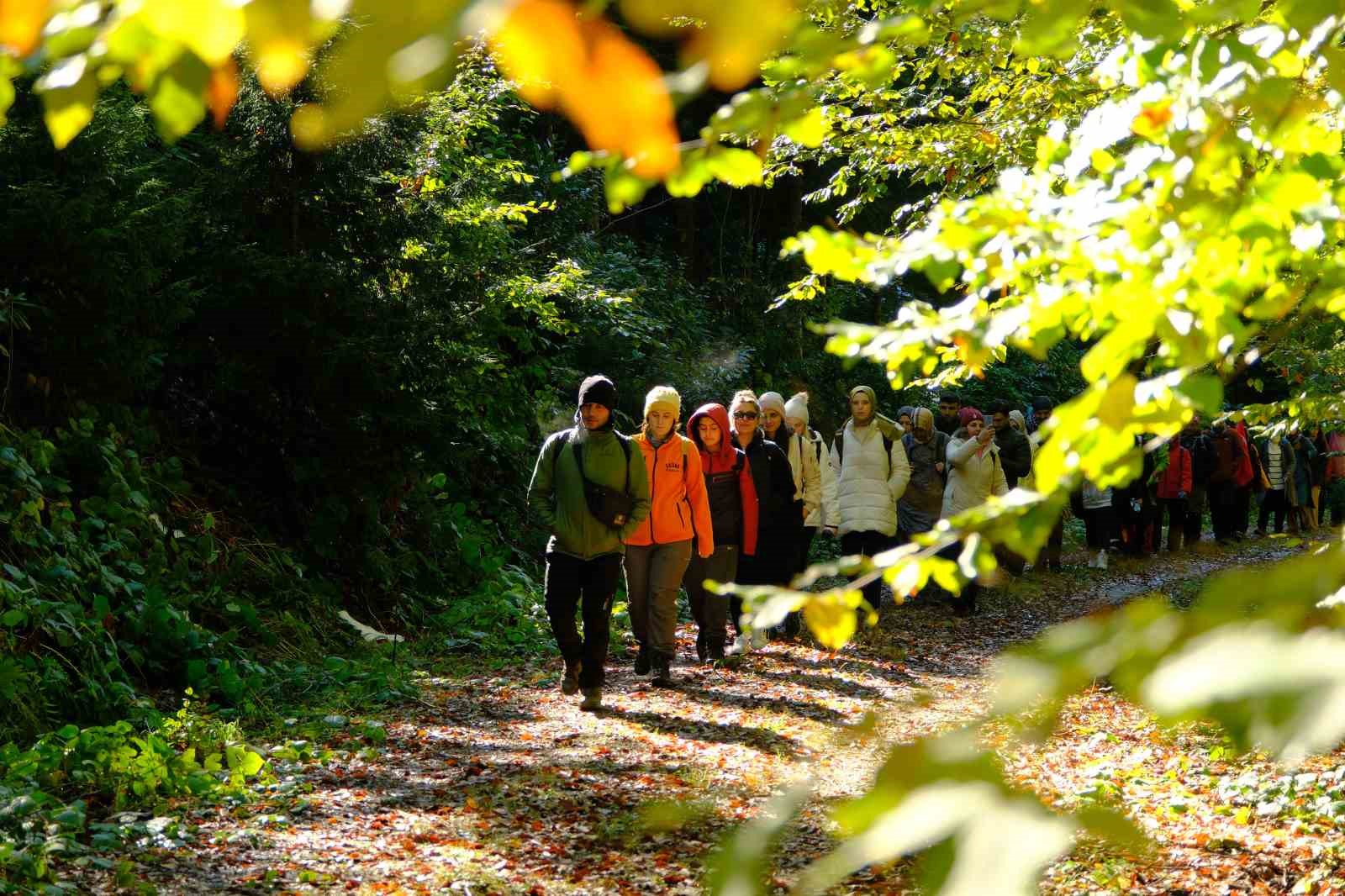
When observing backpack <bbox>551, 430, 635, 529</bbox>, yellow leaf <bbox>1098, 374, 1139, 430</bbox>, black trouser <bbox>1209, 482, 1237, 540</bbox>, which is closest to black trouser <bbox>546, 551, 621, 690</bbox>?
backpack <bbox>551, 430, 635, 529</bbox>

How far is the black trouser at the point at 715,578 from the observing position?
9836 mm

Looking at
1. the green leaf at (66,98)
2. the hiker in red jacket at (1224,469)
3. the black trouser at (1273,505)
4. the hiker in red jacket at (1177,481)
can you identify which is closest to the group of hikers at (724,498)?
the hiker in red jacket at (1177,481)

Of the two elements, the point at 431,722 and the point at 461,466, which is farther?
the point at 461,466

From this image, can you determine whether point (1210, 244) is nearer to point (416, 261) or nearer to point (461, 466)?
point (416, 261)

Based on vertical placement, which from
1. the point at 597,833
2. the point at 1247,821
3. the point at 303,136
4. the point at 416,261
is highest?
the point at 416,261

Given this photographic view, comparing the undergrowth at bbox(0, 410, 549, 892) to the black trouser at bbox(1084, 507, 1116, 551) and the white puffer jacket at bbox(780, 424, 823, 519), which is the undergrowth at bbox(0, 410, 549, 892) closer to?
the white puffer jacket at bbox(780, 424, 823, 519)

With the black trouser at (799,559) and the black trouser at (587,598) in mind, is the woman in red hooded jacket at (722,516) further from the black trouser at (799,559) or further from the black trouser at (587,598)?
the black trouser at (587,598)

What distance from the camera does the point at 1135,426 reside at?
1729 millimetres

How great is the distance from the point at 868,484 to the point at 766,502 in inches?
63.7

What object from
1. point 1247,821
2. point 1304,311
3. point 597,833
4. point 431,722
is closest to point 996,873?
point 1304,311

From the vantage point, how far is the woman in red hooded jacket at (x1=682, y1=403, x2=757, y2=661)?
9828 mm

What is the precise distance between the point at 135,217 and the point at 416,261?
2.89 metres

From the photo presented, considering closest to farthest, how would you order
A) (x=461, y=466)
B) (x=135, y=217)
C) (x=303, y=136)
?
(x=303, y=136), (x=135, y=217), (x=461, y=466)

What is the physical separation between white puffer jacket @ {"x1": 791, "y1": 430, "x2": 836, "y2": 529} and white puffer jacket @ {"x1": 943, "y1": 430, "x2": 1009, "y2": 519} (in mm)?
1323
